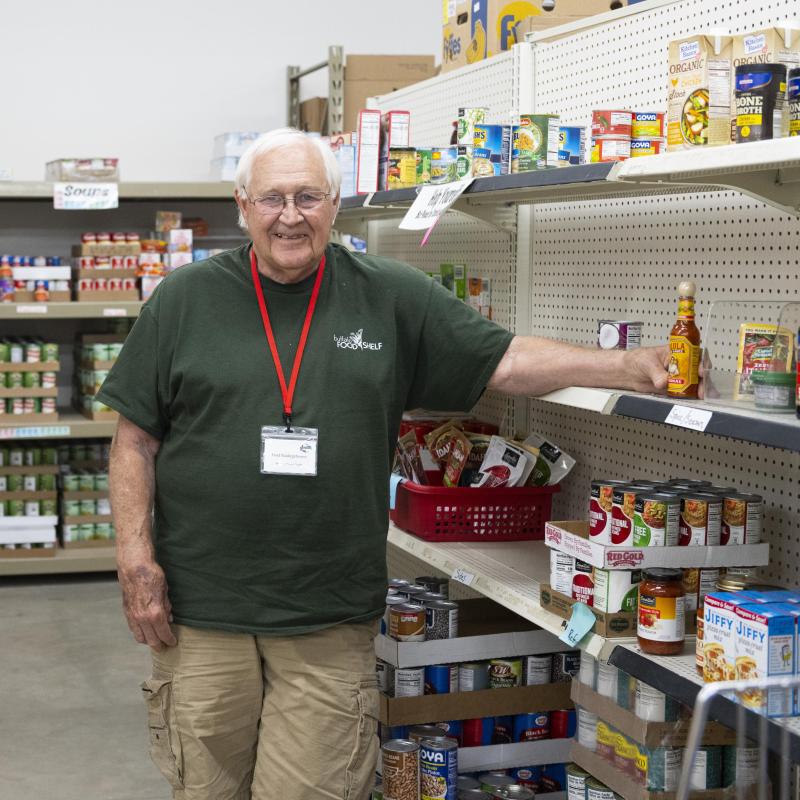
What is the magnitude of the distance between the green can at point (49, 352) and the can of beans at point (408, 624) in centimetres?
363

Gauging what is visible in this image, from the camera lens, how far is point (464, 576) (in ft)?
10.4

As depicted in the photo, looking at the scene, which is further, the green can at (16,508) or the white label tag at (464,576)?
the green can at (16,508)

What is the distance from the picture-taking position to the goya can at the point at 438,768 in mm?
3043

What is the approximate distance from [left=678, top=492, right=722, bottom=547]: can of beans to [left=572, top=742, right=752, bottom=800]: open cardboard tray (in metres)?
0.50

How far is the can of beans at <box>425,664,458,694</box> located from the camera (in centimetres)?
323

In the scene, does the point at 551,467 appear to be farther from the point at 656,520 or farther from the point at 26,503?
the point at 26,503

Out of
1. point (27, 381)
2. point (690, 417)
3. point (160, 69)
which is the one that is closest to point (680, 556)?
point (690, 417)

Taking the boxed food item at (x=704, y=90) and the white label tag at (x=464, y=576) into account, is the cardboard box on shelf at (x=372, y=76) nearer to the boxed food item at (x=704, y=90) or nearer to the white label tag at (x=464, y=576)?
the white label tag at (x=464, y=576)

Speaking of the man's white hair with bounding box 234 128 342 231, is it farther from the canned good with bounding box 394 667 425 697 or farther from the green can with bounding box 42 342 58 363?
the green can with bounding box 42 342 58 363

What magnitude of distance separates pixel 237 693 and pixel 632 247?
153cm

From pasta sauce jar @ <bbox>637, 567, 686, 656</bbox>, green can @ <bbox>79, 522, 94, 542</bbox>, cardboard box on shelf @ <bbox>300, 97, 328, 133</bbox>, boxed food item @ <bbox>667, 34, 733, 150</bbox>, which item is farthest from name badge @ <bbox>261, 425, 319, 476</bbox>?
cardboard box on shelf @ <bbox>300, 97, 328, 133</bbox>

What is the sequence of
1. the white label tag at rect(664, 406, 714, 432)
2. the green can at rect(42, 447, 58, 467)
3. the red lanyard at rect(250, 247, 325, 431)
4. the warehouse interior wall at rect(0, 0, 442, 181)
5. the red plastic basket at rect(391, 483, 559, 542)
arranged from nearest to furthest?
the white label tag at rect(664, 406, 714, 432) < the red lanyard at rect(250, 247, 325, 431) < the red plastic basket at rect(391, 483, 559, 542) < the green can at rect(42, 447, 58, 467) < the warehouse interior wall at rect(0, 0, 442, 181)

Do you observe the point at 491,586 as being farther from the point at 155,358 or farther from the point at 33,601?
the point at 33,601

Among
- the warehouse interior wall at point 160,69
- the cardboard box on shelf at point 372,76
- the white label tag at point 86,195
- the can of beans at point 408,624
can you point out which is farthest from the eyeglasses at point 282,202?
the warehouse interior wall at point 160,69
